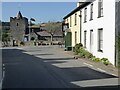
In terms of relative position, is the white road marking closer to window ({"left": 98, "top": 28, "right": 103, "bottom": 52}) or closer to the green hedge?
the green hedge

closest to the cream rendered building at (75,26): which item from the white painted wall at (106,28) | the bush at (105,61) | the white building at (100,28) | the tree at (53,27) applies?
the white building at (100,28)

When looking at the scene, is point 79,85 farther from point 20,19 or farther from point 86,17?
point 20,19

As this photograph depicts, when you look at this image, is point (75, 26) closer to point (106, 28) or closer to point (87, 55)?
point (87, 55)

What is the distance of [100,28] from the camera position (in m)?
25.0

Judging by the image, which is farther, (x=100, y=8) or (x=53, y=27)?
(x=53, y=27)

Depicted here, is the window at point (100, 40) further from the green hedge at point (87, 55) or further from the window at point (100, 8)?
the window at point (100, 8)

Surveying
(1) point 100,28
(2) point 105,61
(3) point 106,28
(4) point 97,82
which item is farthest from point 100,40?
(4) point 97,82

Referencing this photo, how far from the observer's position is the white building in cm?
2158

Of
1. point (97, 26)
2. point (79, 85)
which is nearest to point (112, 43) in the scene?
point (97, 26)

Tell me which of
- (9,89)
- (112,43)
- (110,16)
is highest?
(110,16)

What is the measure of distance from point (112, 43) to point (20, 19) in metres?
100

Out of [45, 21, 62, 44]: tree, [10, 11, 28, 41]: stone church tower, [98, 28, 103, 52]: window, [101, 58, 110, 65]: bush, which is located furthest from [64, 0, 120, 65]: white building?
[45, 21, 62, 44]: tree

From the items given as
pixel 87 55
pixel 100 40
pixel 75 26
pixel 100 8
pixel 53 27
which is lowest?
pixel 87 55

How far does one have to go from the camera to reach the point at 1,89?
12.2m
